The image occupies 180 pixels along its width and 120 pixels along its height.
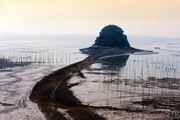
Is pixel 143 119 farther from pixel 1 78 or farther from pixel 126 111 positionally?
pixel 1 78

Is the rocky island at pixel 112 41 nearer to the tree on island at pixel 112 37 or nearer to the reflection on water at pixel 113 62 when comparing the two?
the tree on island at pixel 112 37

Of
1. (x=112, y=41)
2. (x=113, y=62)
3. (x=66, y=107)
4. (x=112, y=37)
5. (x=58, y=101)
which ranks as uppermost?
(x=112, y=37)

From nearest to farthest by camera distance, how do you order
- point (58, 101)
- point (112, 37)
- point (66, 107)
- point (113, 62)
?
point (66, 107) → point (58, 101) → point (113, 62) → point (112, 37)

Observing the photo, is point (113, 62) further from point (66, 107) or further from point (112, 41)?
point (66, 107)

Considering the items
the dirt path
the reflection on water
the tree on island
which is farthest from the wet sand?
the tree on island

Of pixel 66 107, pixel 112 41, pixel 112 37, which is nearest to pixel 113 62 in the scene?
pixel 112 41

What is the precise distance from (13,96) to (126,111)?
56.8ft

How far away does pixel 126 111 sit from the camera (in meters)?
39.1

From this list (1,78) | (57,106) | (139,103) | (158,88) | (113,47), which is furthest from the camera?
(113,47)

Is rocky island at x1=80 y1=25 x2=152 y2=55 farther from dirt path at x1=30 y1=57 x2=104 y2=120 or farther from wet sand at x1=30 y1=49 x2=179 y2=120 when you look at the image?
wet sand at x1=30 y1=49 x2=179 y2=120

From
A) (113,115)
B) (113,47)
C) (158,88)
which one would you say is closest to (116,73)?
(158,88)

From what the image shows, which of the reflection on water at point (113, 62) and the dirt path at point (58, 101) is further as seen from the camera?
the reflection on water at point (113, 62)

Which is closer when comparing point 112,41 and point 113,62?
point 113,62

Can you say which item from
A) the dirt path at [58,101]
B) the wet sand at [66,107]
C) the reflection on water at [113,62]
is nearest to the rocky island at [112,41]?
the reflection on water at [113,62]
